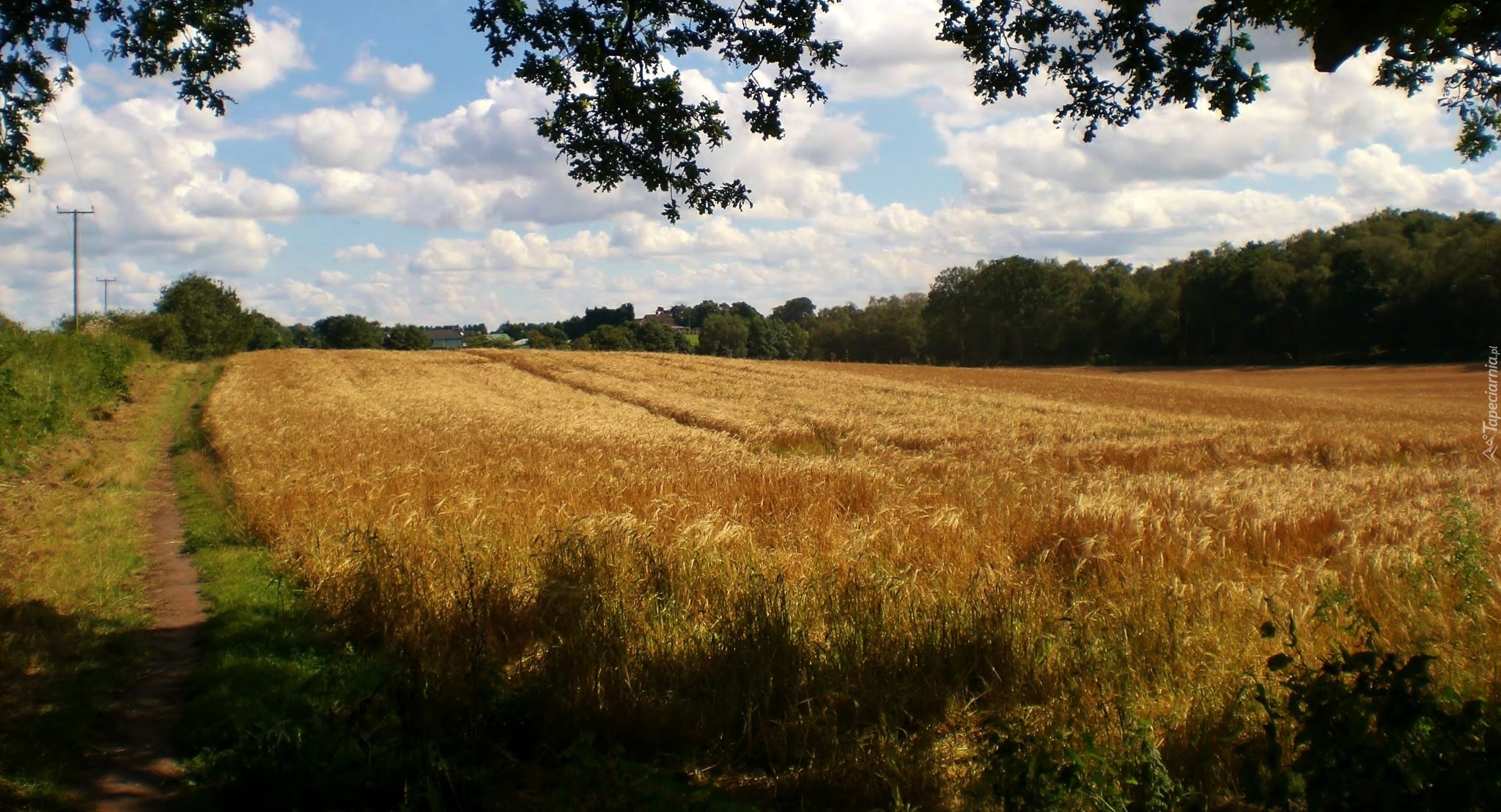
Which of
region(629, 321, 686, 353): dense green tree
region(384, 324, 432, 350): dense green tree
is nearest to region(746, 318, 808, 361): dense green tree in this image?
region(629, 321, 686, 353): dense green tree

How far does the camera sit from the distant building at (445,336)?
138 meters

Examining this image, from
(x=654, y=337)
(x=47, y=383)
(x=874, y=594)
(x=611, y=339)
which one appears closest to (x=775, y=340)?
(x=654, y=337)

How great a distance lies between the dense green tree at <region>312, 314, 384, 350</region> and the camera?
375ft

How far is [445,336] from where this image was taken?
15150 centimetres

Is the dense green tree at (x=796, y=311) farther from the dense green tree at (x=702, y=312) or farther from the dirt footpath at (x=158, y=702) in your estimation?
the dirt footpath at (x=158, y=702)

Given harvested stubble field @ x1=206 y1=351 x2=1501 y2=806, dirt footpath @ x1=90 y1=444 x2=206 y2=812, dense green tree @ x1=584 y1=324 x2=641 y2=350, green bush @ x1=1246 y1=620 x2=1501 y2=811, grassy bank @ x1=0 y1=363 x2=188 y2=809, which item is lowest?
dirt footpath @ x1=90 y1=444 x2=206 y2=812

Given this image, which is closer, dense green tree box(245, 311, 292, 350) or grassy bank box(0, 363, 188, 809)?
grassy bank box(0, 363, 188, 809)

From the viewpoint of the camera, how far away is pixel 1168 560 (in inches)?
325

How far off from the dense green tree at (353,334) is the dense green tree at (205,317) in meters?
29.9

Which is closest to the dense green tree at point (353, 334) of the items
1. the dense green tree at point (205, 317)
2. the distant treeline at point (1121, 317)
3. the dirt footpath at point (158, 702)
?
the distant treeline at point (1121, 317)

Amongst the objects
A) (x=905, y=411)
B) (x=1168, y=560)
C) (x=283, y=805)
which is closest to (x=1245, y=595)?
(x=1168, y=560)

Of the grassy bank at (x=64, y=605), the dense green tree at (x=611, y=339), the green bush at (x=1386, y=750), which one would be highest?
the dense green tree at (x=611, y=339)

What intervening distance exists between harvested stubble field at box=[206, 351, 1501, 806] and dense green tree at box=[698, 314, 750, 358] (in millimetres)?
88973

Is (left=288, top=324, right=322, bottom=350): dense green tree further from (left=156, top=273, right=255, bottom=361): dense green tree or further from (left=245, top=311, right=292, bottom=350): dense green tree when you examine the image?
(left=156, top=273, right=255, bottom=361): dense green tree
